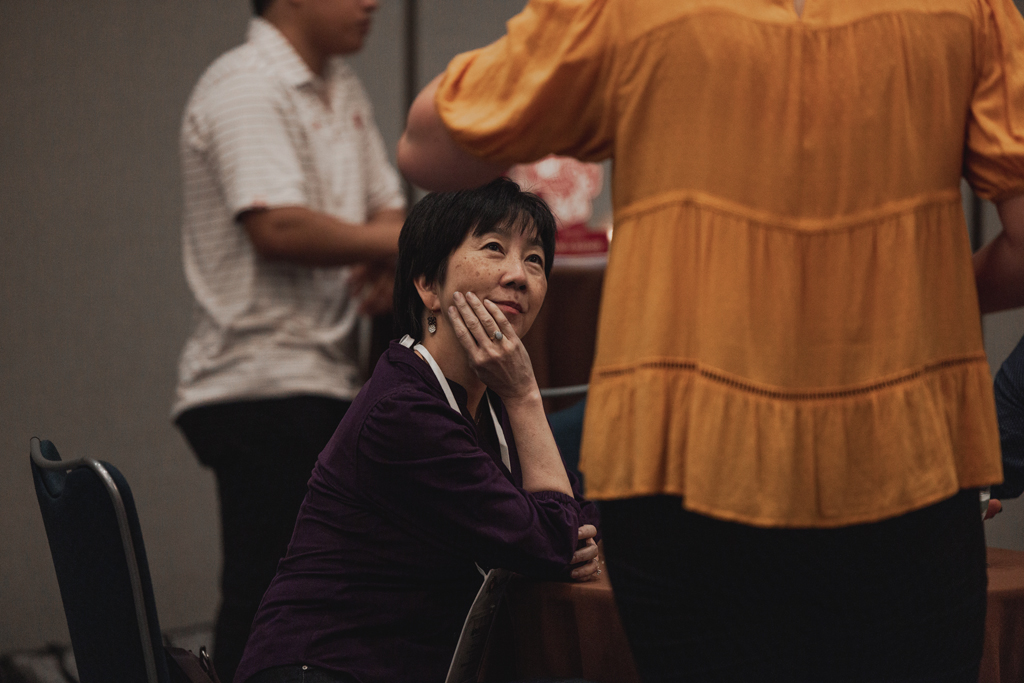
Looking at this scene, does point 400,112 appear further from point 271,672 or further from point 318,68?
point 271,672

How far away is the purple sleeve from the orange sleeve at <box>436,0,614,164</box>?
51 cm

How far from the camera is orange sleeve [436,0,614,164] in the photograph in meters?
0.84

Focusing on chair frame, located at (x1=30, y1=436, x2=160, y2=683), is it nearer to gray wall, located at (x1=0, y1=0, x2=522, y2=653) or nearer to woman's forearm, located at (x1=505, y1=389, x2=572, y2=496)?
woman's forearm, located at (x1=505, y1=389, x2=572, y2=496)

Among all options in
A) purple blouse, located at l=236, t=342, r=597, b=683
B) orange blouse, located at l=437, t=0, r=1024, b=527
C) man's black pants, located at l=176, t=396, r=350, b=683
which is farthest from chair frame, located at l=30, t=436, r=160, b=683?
man's black pants, located at l=176, t=396, r=350, b=683

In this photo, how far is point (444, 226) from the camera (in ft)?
4.88

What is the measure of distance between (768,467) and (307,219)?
1480 mm

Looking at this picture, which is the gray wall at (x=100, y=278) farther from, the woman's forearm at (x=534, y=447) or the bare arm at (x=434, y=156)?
the bare arm at (x=434, y=156)

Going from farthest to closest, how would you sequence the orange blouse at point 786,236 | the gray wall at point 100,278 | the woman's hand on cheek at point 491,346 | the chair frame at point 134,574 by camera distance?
the gray wall at point 100,278
the woman's hand on cheek at point 491,346
the chair frame at point 134,574
the orange blouse at point 786,236

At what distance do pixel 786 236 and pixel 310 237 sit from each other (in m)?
1.45

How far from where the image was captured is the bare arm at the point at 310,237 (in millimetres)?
2088

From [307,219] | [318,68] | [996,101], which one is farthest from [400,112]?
[996,101]

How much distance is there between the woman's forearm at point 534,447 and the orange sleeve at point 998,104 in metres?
0.73

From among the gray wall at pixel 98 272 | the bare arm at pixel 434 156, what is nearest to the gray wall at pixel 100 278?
the gray wall at pixel 98 272

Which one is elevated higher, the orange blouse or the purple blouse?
the orange blouse
